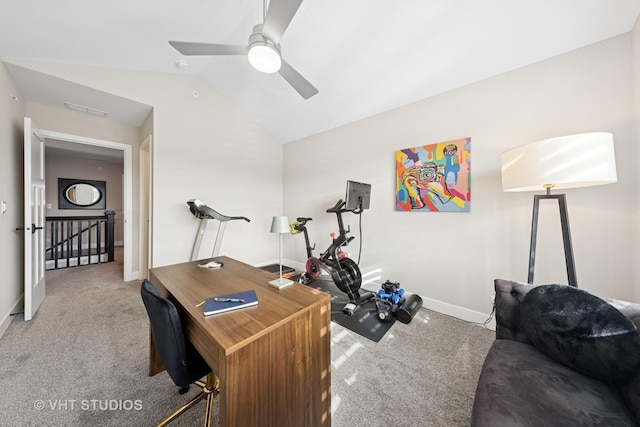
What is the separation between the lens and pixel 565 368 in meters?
1.03

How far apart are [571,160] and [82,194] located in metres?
8.88

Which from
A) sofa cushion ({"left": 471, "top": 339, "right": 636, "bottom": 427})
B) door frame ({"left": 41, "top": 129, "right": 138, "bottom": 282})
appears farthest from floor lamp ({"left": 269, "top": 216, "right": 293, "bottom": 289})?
door frame ({"left": 41, "top": 129, "right": 138, "bottom": 282})

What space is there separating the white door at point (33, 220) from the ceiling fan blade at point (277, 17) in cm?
270

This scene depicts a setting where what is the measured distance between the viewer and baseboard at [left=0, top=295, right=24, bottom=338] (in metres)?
2.01

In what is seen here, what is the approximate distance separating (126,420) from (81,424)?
0.75ft

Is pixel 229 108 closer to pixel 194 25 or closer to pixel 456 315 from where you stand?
pixel 194 25

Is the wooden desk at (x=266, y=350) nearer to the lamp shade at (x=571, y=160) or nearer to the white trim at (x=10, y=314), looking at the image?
the lamp shade at (x=571, y=160)

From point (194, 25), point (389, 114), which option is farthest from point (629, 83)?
point (194, 25)

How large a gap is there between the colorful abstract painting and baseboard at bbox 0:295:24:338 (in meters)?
4.19

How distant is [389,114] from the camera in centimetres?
292

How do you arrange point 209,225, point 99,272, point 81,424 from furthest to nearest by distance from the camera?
point 99,272
point 209,225
point 81,424

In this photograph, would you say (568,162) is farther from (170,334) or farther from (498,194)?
Result: (170,334)

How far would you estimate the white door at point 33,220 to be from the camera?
220 cm

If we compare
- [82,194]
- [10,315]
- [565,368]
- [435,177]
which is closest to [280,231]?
[565,368]
